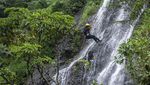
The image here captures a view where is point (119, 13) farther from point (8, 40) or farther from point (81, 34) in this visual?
point (8, 40)

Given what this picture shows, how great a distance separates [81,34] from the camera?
68.6ft

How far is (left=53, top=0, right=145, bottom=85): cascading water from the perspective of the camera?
15.7 metres

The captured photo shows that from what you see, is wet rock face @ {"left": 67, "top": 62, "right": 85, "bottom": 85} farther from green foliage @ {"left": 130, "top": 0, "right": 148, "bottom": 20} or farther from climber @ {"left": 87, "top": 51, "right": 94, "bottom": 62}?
green foliage @ {"left": 130, "top": 0, "right": 148, "bottom": 20}

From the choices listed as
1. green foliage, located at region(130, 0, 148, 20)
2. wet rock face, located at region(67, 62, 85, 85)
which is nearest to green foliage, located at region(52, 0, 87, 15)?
wet rock face, located at region(67, 62, 85, 85)

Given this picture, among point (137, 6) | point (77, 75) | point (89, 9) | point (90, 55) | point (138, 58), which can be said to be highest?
point (137, 6)

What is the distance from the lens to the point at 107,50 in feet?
57.4

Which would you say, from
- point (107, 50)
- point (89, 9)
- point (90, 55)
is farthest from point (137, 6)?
point (89, 9)

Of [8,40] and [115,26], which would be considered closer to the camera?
[115,26]

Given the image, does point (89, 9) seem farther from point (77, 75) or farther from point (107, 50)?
point (77, 75)

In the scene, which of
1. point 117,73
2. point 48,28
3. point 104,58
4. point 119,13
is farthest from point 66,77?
point 48,28

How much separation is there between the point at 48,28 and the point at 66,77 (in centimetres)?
689

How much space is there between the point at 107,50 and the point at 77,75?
1.93 m

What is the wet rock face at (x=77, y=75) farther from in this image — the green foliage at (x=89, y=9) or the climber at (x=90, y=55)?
the green foliage at (x=89, y=9)

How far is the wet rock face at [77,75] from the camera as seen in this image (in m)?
17.3
